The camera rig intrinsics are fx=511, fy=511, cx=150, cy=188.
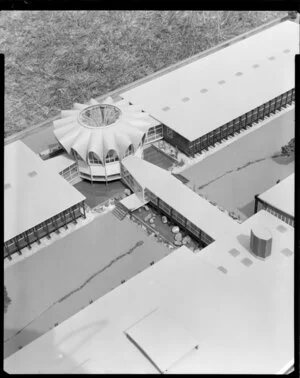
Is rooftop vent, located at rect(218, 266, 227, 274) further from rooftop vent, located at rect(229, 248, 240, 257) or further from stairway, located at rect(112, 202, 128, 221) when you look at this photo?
stairway, located at rect(112, 202, 128, 221)

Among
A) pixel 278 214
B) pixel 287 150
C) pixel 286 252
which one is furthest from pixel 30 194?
pixel 287 150

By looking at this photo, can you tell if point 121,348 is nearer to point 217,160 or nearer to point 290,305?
point 290,305

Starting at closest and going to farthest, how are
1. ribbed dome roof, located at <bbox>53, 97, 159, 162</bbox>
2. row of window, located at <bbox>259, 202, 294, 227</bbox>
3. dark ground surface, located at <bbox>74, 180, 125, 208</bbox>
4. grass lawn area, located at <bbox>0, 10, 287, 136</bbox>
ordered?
row of window, located at <bbox>259, 202, 294, 227</bbox>, ribbed dome roof, located at <bbox>53, 97, 159, 162</bbox>, dark ground surface, located at <bbox>74, 180, 125, 208</bbox>, grass lawn area, located at <bbox>0, 10, 287, 136</bbox>

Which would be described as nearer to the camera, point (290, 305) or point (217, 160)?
point (290, 305)

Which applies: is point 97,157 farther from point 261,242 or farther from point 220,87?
point 261,242

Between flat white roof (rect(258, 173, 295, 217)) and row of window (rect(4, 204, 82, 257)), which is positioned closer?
flat white roof (rect(258, 173, 295, 217))

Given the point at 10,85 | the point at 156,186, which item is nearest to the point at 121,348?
the point at 156,186

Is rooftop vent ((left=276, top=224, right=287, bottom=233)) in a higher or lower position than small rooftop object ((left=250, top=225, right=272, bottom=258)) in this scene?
lower

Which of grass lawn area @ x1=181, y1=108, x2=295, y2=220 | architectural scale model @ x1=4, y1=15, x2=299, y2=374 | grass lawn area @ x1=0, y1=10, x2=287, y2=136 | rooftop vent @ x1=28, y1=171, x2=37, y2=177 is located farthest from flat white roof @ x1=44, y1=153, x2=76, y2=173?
grass lawn area @ x1=0, y1=10, x2=287, y2=136
